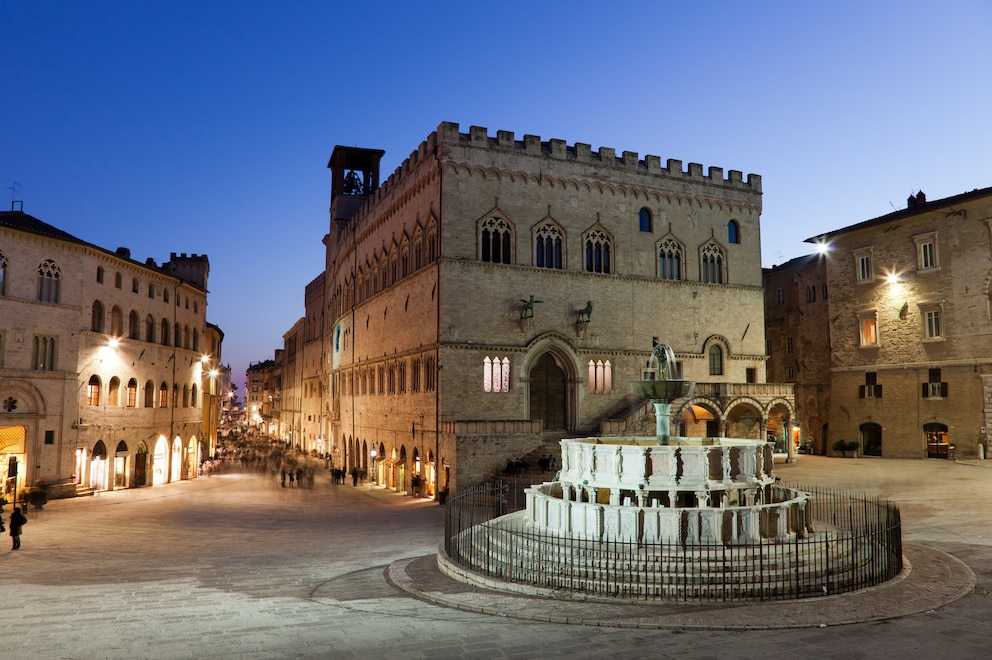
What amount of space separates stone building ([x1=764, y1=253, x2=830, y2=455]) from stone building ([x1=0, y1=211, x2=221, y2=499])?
3899 centimetres

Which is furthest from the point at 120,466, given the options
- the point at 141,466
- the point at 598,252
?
the point at 598,252

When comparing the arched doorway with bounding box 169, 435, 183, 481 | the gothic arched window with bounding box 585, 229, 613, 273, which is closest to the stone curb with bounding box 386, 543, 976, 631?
the gothic arched window with bounding box 585, 229, 613, 273

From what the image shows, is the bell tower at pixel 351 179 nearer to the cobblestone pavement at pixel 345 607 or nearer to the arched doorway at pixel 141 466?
the arched doorway at pixel 141 466

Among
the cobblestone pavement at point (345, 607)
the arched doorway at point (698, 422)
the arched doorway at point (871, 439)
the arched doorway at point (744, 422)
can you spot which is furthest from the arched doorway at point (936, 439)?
the cobblestone pavement at point (345, 607)

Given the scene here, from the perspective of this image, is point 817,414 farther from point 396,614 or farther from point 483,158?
point 396,614

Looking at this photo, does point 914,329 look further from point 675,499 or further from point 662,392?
point 675,499

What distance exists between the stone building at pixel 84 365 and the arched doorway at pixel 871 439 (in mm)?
41026

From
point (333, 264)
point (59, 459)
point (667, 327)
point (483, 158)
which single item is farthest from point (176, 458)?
point (667, 327)

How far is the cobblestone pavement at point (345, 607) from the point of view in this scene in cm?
1034

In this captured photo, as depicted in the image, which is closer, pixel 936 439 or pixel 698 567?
pixel 698 567

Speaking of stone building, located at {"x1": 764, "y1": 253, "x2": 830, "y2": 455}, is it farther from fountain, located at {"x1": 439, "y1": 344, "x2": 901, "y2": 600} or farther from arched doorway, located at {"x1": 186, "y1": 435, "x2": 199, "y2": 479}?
arched doorway, located at {"x1": 186, "y1": 435, "x2": 199, "y2": 479}

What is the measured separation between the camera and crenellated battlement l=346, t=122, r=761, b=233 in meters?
35.2

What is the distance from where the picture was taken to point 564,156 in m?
37.3

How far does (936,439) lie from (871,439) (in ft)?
13.3
